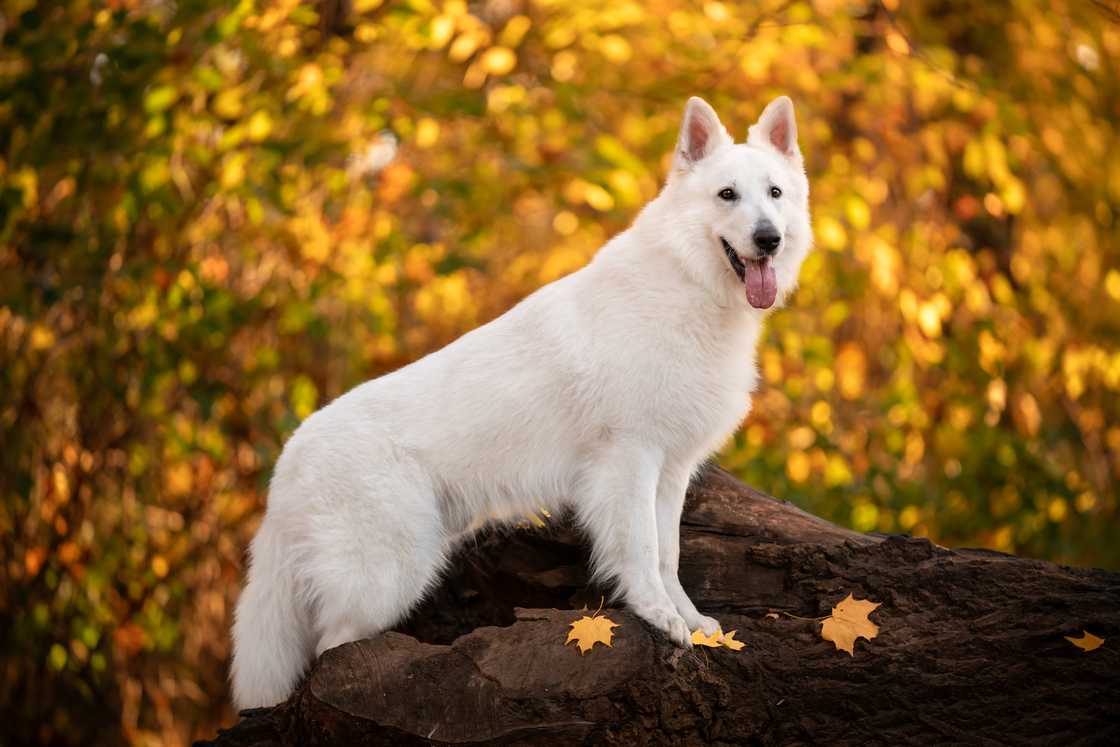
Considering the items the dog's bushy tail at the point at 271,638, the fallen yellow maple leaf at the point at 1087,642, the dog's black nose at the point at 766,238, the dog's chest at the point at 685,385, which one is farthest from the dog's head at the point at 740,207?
the dog's bushy tail at the point at 271,638

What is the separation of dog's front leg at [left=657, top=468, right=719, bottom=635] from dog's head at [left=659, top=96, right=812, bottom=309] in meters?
Result: 0.82

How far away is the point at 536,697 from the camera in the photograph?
11.6 ft

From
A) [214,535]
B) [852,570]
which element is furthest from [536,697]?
[214,535]

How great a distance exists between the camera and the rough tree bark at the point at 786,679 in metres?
3.52

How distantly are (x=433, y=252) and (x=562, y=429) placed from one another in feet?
12.5

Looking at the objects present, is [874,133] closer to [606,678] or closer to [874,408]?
[874,408]

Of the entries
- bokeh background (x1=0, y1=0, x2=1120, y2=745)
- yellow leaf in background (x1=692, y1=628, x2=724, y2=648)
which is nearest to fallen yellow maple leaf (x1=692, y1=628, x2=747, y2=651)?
yellow leaf in background (x1=692, y1=628, x2=724, y2=648)

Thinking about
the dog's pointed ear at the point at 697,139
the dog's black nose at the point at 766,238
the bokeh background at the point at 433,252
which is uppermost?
the dog's pointed ear at the point at 697,139

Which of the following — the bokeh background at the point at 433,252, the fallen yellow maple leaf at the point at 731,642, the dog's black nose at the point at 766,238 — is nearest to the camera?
the fallen yellow maple leaf at the point at 731,642

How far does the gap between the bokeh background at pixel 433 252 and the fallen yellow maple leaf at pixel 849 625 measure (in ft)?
12.4

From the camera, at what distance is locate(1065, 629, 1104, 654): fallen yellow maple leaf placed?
11.8ft

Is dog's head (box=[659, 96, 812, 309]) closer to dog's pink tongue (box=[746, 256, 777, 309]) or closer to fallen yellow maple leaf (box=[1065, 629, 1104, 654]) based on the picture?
dog's pink tongue (box=[746, 256, 777, 309])

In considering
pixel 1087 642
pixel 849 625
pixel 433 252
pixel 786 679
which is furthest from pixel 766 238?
pixel 433 252

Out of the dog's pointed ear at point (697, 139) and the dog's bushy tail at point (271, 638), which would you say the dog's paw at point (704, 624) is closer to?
the dog's bushy tail at point (271, 638)
